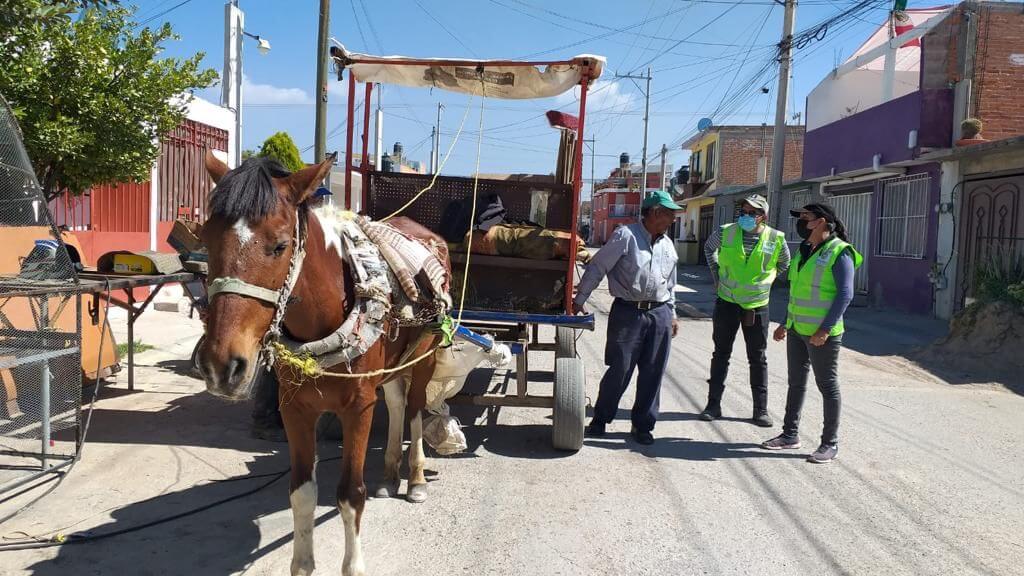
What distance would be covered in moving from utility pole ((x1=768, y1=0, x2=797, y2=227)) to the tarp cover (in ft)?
33.3

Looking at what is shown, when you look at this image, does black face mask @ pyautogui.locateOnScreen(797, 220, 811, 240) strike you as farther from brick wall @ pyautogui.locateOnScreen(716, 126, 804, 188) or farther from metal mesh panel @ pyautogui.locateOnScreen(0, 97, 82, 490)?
brick wall @ pyautogui.locateOnScreen(716, 126, 804, 188)

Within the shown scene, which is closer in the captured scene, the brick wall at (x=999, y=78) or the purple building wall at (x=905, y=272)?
the brick wall at (x=999, y=78)

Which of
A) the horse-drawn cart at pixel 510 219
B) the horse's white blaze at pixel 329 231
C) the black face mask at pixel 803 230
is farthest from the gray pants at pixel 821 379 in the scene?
the horse's white blaze at pixel 329 231

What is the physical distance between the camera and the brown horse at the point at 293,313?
227cm

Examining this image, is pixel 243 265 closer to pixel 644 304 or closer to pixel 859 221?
pixel 644 304

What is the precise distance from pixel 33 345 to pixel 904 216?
14795 mm

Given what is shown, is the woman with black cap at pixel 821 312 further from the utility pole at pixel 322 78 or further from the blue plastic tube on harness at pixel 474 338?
the utility pole at pixel 322 78

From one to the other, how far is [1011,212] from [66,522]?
1261 cm

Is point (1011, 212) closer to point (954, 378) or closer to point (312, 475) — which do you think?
point (954, 378)

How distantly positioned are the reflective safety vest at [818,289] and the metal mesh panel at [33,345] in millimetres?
4791

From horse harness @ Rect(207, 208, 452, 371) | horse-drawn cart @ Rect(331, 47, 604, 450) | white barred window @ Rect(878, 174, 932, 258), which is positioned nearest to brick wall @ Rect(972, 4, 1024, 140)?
white barred window @ Rect(878, 174, 932, 258)

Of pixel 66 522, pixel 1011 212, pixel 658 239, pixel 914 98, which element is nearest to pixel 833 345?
pixel 658 239

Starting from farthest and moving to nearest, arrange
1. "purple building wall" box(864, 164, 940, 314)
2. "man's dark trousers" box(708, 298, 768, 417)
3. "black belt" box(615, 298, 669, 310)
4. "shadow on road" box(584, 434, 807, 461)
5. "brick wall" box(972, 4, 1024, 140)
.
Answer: "purple building wall" box(864, 164, 940, 314) → "brick wall" box(972, 4, 1024, 140) → "man's dark trousers" box(708, 298, 768, 417) → "black belt" box(615, 298, 669, 310) → "shadow on road" box(584, 434, 807, 461)

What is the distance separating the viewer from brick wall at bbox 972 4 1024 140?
11.9 meters
